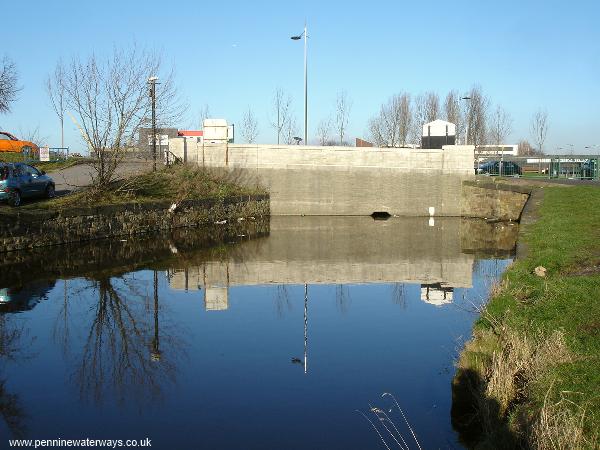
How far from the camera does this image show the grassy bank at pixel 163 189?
23969mm

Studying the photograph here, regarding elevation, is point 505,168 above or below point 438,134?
below

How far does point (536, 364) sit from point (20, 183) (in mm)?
19501

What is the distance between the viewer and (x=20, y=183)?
22.0m

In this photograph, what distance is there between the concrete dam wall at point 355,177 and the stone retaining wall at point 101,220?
5.05 meters

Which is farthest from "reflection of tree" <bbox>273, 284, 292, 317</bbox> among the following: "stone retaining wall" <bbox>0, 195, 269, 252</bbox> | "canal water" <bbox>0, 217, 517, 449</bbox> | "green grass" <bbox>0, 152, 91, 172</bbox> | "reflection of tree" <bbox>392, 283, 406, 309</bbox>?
"green grass" <bbox>0, 152, 91, 172</bbox>

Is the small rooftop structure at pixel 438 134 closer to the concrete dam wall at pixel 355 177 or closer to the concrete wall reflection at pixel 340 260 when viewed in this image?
the concrete dam wall at pixel 355 177

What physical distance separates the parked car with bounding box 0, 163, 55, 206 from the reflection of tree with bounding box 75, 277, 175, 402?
10.0 metres

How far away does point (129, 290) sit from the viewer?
14.3 metres

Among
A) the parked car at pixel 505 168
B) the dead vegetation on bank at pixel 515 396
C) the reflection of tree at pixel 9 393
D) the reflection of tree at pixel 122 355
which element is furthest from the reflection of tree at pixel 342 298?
the parked car at pixel 505 168

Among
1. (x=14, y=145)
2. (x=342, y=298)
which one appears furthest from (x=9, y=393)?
(x=14, y=145)

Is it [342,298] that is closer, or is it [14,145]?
[342,298]

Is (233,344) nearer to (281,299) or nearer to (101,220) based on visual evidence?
(281,299)

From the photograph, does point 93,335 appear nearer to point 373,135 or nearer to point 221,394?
point 221,394

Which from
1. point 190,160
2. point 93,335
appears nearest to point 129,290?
point 93,335
